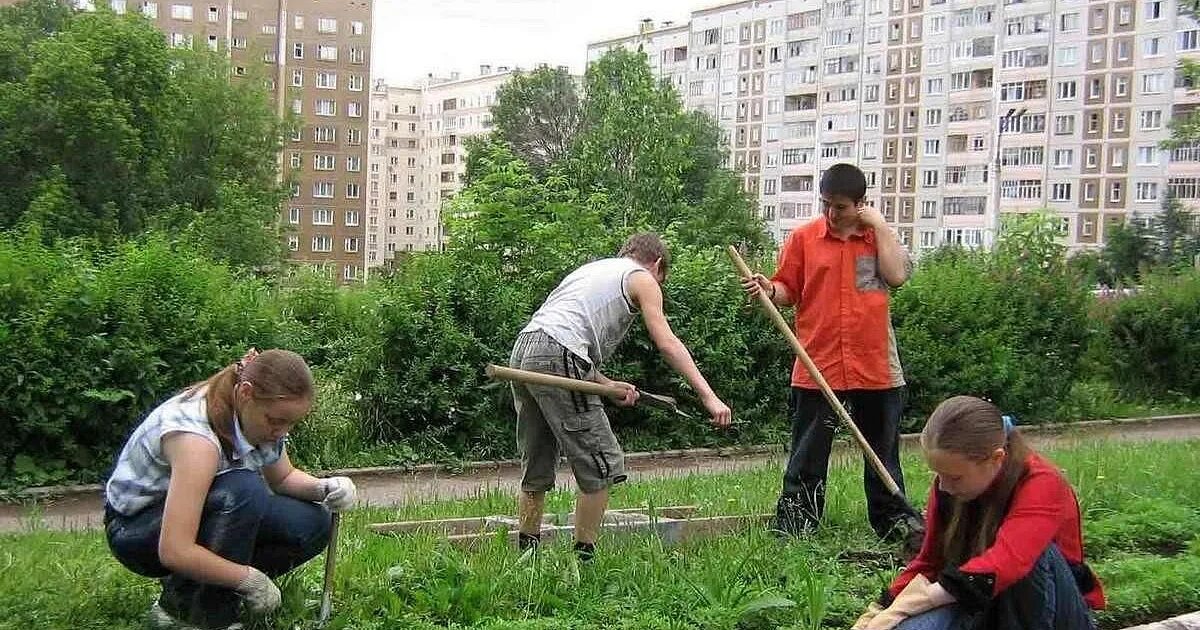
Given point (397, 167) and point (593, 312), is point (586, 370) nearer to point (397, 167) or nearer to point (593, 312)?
point (593, 312)

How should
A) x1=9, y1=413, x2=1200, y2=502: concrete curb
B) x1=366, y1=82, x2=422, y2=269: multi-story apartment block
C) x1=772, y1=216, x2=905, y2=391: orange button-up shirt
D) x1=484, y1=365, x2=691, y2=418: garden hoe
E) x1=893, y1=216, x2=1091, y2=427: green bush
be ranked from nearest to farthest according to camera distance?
x1=484, y1=365, x2=691, y2=418: garden hoe
x1=772, y1=216, x2=905, y2=391: orange button-up shirt
x1=9, y1=413, x2=1200, y2=502: concrete curb
x1=893, y1=216, x2=1091, y2=427: green bush
x1=366, y1=82, x2=422, y2=269: multi-story apartment block

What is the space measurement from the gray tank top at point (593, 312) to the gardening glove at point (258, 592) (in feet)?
6.05

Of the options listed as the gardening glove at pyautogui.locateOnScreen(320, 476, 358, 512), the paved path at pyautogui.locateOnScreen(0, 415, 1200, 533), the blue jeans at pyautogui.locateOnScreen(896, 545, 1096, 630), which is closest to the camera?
the blue jeans at pyautogui.locateOnScreen(896, 545, 1096, 630)

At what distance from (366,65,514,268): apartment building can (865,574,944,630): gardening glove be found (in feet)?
483

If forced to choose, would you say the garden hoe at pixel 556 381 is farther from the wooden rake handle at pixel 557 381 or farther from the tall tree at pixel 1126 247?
the tall tree at pixel 1126 247

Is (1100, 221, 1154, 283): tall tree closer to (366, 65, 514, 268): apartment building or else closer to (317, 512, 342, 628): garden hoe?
(317, 512, 342, 628): garden hoe

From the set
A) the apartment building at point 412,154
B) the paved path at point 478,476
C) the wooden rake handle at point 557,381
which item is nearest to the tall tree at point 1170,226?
the paved path at point 478,476

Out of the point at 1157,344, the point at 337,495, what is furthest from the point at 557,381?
the point at 1157,344

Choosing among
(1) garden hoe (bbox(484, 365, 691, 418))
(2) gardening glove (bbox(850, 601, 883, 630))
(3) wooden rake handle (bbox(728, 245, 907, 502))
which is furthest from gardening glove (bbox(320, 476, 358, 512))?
(3) wooden rake handle (bbox(728, 245, 907, 502))

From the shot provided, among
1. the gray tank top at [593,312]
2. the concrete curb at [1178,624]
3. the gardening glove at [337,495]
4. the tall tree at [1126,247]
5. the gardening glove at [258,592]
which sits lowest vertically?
the concrete curb at [1178,624]

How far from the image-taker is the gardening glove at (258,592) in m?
4.26

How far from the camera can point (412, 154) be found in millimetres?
159250

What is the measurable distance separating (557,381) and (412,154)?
15658 centimetres

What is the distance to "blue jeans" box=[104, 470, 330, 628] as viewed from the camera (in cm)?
422
